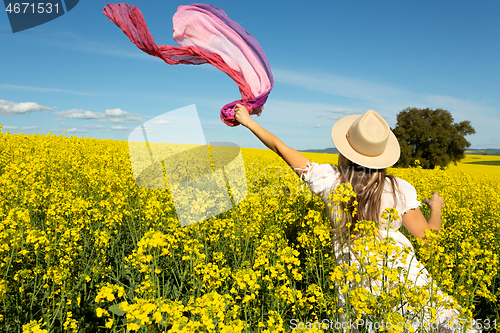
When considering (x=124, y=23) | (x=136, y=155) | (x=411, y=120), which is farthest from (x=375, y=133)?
(x=411, y=120)

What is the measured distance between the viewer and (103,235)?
9.11ft

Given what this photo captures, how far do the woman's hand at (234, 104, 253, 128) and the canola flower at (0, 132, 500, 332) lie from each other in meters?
0.99

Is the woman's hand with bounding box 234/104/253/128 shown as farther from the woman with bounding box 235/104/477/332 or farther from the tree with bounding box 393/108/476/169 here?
the tree with bounding box 393/108/476/169

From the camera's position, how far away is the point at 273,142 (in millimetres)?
2539

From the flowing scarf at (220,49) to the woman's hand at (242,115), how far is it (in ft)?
0.16

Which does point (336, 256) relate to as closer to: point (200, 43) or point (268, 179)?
point (200, 43)

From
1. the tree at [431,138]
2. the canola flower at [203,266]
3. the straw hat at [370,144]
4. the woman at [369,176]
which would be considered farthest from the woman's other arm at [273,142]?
the tree at [431,138]

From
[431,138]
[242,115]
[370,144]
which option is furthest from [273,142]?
[431,138]

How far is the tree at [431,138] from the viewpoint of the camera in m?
32.2

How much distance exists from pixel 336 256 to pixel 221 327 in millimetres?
1423

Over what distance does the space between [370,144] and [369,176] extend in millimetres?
255

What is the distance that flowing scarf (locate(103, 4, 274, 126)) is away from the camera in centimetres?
239

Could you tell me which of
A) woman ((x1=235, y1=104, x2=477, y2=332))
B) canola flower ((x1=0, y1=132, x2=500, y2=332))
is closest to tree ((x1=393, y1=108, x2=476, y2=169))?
canola flower ((x1=0, y1=132, x2=500, y2=332))

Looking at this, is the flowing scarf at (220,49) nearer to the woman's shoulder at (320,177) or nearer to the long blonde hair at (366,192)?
the woman's shoulder at (320,177)
